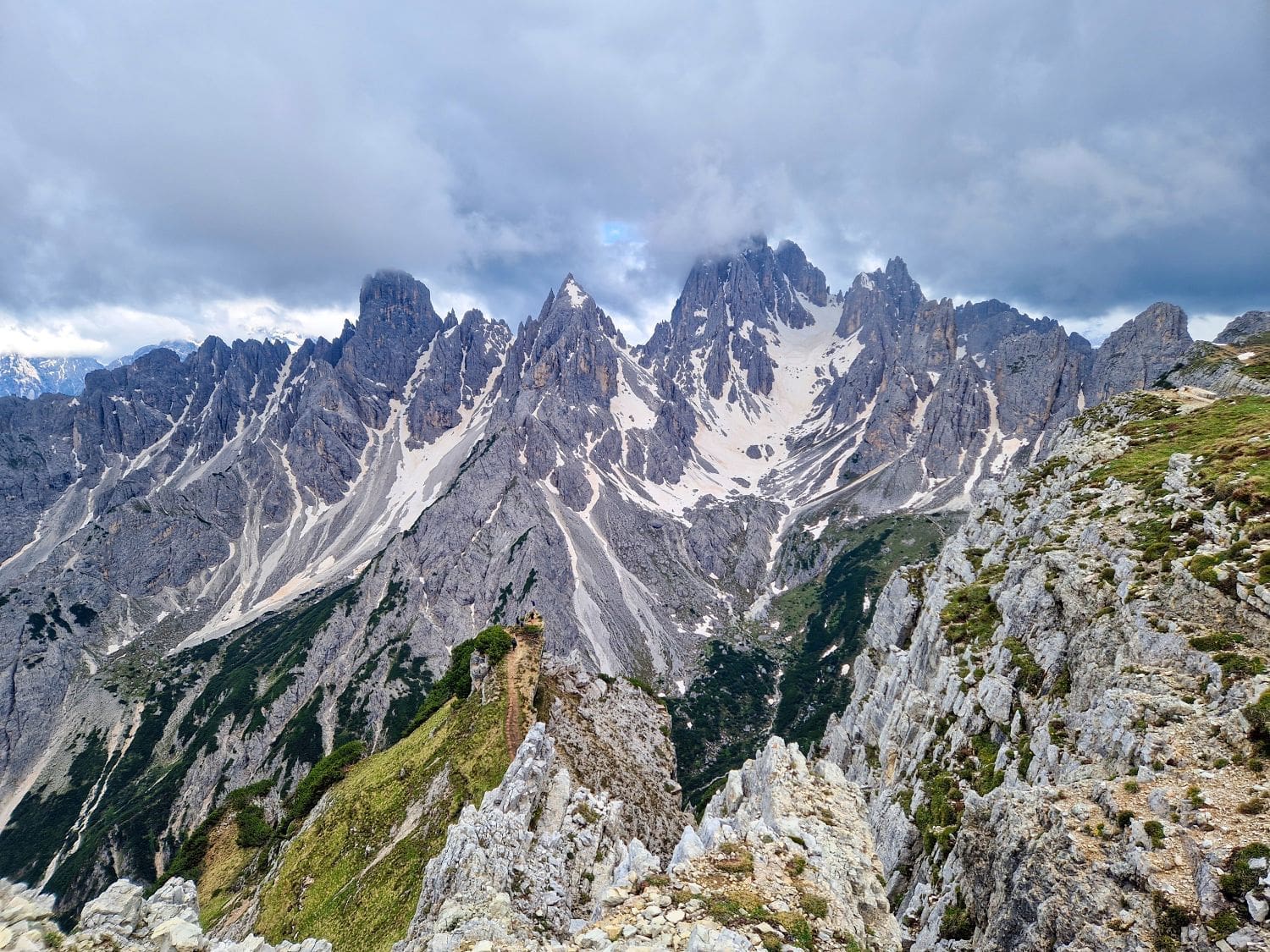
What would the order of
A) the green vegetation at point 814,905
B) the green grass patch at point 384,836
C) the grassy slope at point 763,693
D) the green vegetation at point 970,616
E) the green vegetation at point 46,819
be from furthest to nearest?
the grassy slope at point 763,693 → the green vegetation at point 46,819 → the green vegetation at point 970,616 → the green grass patch at point 384,836 → the green vegetation at point 814,905

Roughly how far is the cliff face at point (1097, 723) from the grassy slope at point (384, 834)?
86.4ft

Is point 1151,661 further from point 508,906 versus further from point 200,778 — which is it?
point 200,778

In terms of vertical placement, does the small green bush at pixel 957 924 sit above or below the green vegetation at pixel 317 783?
above

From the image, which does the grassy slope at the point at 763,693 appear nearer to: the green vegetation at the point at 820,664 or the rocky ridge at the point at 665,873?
the green vegetation at the point at 820,664

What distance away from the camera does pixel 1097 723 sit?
71.8 feet

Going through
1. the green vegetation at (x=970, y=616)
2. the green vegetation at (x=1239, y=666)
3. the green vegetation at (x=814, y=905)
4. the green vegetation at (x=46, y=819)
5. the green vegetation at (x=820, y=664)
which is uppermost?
the green vegetation at (x=820, y=664)

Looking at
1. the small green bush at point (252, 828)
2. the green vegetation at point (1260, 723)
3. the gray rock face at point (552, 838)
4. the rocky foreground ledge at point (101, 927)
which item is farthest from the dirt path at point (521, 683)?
the green vegetation at point (1260, 723)

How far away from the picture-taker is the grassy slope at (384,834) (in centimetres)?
3120

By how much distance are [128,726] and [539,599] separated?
135045 millimetres

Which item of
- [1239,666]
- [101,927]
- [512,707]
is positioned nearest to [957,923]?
[1239,666]

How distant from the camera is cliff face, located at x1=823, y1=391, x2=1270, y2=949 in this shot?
14.8 metres

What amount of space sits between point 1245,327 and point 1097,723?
266m

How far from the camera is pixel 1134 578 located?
27672 mm

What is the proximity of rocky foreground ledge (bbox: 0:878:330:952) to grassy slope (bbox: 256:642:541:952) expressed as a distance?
18120 millimetres
